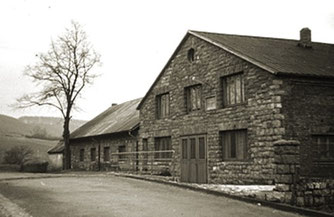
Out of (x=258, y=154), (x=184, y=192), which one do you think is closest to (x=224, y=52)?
(x=258, y=154)

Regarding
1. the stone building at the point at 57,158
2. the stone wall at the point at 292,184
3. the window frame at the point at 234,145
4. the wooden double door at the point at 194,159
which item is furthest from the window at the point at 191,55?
the stone building at the point at 57,158

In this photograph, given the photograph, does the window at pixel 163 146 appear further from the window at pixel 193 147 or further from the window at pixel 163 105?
the window at pixel 193 147

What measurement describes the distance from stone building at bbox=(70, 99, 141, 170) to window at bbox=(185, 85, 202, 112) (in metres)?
5.48

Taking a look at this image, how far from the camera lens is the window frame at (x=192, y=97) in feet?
62.7

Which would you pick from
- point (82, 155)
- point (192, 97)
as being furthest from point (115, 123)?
point (192, 97)

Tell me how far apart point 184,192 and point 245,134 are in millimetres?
3784

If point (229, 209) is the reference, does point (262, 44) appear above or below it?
above

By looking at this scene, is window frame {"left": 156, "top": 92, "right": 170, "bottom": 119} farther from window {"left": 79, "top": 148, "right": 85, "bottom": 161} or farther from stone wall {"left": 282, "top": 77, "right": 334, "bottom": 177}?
window {"left": 79, "top": 148, "right": 85, "bottom": 161}

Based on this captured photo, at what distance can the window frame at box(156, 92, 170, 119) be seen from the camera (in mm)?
21891

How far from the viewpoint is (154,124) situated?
22.7 m

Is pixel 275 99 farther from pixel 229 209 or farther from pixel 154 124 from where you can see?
pixel 154 124

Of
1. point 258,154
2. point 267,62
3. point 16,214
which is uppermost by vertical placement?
point 267,62

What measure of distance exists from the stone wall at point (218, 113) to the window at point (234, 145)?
0.22 m

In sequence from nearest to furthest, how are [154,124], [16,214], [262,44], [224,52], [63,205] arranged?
[16,214] < [63,205] < [224,52] < [262,44] < [154,124]
